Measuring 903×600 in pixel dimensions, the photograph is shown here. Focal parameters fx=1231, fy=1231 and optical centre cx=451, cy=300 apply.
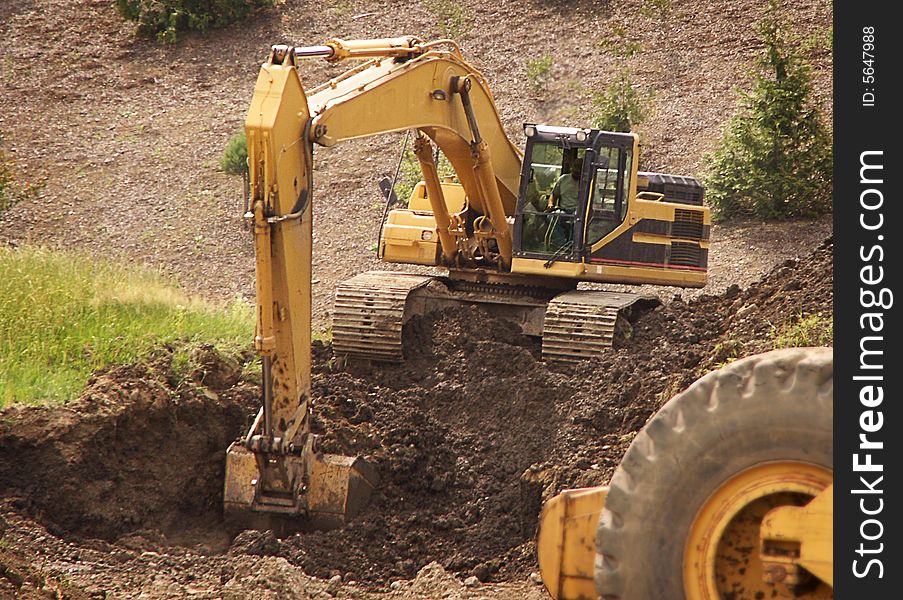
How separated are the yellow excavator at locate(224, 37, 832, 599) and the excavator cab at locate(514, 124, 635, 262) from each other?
0.06ft

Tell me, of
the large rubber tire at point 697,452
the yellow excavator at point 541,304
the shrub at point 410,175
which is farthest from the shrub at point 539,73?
the large rubber tire at point 697,452

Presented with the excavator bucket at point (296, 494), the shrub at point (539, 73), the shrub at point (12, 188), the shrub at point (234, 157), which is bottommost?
the excavator bucket at point (296, 494)

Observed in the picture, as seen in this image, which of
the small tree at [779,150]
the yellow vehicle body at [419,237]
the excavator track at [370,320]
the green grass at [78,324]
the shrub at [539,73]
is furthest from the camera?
the shrub at [539,73]

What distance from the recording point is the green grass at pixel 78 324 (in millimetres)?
9727

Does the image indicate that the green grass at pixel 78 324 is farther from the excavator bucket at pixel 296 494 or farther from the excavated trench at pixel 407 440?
the excavator bucket at pixel 296 494

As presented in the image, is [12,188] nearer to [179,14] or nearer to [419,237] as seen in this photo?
[179,14]

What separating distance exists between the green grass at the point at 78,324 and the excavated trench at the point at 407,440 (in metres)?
0.45

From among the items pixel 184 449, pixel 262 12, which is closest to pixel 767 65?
pixel 262 12

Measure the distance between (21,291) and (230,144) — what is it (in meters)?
9.81

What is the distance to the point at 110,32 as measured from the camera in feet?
80.9
